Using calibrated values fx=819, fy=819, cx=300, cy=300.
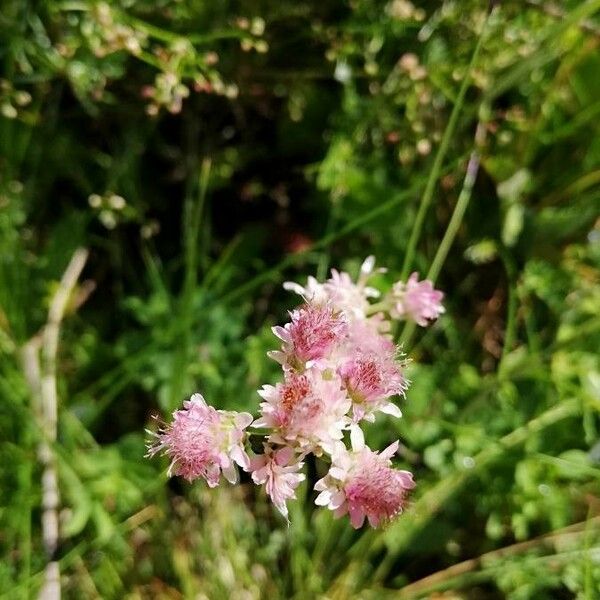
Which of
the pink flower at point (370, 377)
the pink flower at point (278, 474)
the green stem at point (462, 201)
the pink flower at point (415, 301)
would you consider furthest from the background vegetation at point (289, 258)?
the pink flower at point (278, 474)

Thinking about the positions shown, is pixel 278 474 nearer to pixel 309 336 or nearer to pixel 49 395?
pixel 309 336

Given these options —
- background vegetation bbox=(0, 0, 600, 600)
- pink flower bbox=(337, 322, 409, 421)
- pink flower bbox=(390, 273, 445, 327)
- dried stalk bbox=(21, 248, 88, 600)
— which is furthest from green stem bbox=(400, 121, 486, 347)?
dried stalk bbox=(21, 248, 88, 600)

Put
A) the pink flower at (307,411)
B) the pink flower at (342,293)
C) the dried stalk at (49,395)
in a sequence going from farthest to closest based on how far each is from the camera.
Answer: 1. the dried stalk at (49,395)
2. the pink flower at (342,293)
3. the pink flower at (307,411)

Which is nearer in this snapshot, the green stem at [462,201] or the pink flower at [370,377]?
the pink flower at [370,377]

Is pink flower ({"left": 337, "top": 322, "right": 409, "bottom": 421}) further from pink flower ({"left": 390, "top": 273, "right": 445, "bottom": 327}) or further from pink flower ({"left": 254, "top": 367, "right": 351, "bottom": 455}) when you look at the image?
pink flower ({"left": 390, "top": 273, "right": 445, "bottom": 327})

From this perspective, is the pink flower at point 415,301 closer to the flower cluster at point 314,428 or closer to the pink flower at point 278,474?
the flower cluster at point 314,428

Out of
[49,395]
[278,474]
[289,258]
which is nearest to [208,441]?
[278,474]
